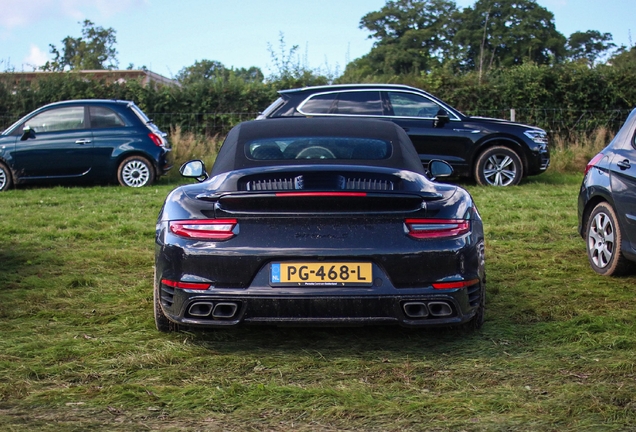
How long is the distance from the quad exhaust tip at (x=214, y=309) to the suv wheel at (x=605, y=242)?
3668mm

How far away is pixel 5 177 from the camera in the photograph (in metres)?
15.5

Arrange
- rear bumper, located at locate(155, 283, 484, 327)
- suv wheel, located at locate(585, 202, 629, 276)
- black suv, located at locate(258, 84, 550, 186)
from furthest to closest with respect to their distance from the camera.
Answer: black suv, located at locate(258, 84, 550, 186) < suv wheel, located at locate(585, 202, 629, 276) < rear bumper, located at locate(155, 283, 484, 327)

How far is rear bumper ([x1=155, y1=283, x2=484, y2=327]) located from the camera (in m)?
4.51

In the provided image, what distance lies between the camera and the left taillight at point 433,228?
4.59 metres

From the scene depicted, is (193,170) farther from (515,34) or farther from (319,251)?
(515,34)

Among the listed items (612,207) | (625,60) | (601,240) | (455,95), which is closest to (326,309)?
(612,207)

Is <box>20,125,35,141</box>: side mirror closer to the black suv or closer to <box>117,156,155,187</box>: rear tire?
<box>117,156,155,187</box>: rear tire

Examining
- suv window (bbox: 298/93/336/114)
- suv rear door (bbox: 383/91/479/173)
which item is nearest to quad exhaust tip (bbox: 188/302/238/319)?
suv window (bbox: 298/93/336/114)

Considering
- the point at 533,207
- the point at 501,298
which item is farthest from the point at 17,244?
the point at 533,207

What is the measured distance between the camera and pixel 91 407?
3.82m

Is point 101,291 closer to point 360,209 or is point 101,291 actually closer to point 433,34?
point 360,209

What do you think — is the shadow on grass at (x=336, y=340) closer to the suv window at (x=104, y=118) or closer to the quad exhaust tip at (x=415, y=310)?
the quad exhaust tip at (x=415, y=310)

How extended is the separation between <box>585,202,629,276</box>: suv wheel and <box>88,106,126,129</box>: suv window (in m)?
10.5

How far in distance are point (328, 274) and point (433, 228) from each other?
2.13ft
